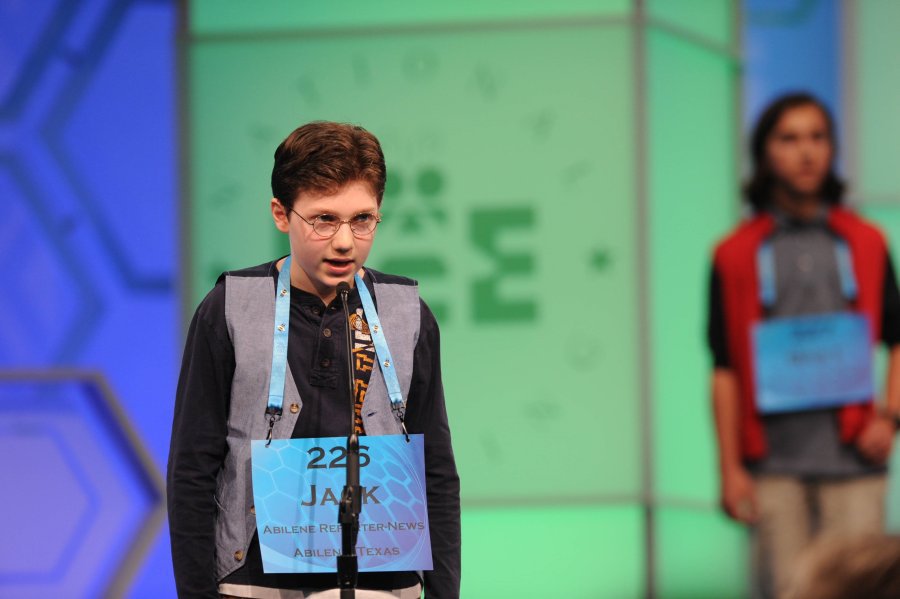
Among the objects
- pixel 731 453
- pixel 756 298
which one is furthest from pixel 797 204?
pixel 731 453

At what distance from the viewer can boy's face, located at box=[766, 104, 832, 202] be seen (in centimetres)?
401

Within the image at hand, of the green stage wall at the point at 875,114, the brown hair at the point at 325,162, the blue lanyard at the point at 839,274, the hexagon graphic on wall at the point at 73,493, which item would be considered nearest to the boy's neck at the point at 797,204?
the blue lanyard at the point at 839,274

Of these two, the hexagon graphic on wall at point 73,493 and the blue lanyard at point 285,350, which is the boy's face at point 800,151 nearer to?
the hexagon graphic on wall at point 73,493

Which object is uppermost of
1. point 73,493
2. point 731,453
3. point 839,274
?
point 839,274

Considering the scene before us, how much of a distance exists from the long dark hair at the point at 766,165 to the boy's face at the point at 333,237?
2297mm

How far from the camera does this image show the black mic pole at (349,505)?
186cm

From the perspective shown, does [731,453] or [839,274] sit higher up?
[839,274]

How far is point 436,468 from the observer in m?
2.06

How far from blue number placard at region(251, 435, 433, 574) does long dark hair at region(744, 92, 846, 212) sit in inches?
92.3

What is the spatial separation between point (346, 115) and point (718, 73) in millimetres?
1177

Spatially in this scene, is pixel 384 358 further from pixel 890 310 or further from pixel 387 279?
pixel 890 310

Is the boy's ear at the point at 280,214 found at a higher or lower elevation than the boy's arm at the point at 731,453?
higher

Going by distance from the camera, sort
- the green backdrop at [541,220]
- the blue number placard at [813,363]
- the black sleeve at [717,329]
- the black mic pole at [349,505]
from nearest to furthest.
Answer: the black mic pole at [349,505], the blue number placard at [813,363], the black sleeve at [717,329], the green backdrop at [541,220]

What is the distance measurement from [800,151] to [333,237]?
95.0 inches
